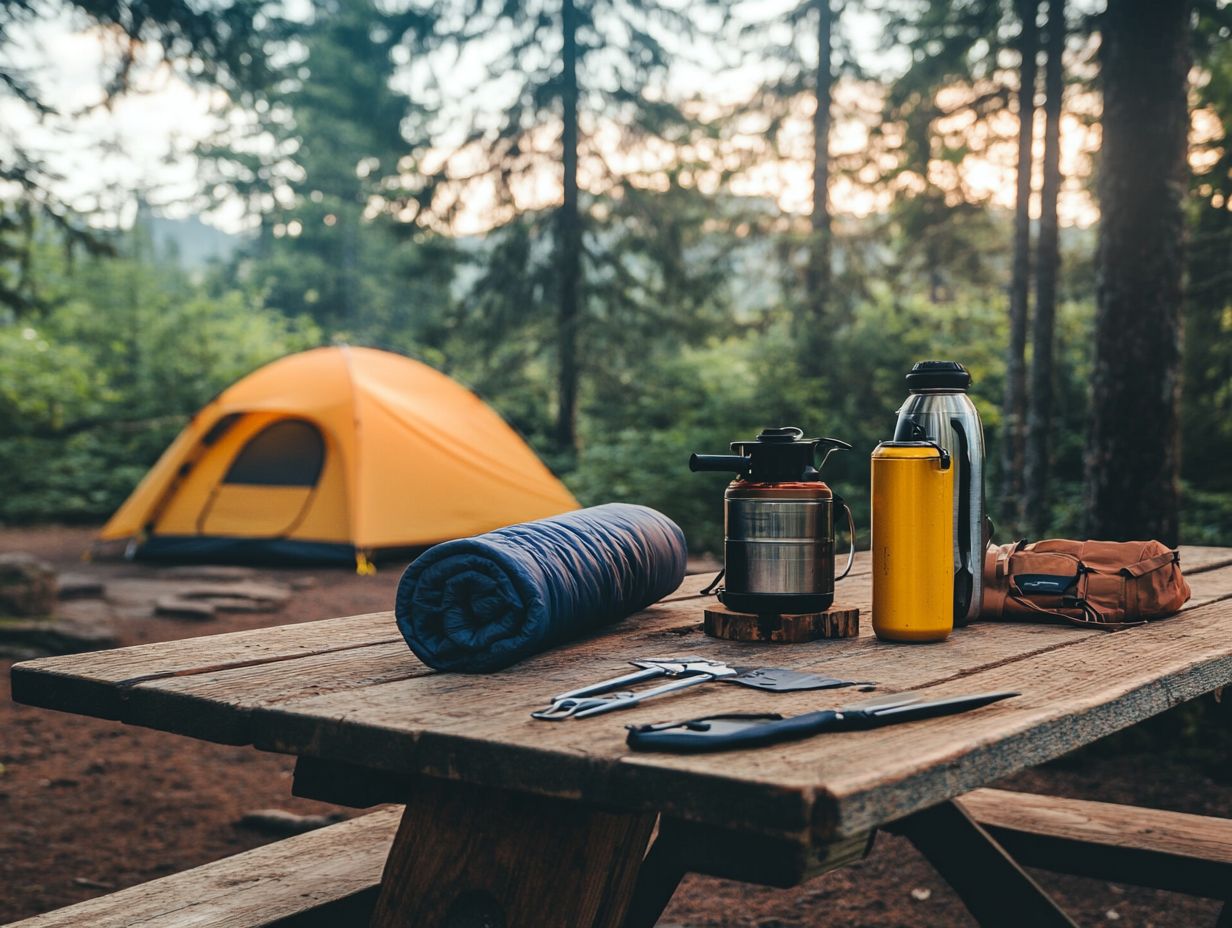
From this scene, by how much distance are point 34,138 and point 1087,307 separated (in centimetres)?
1147

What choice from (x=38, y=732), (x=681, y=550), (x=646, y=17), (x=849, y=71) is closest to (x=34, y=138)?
(x=38, y=732)

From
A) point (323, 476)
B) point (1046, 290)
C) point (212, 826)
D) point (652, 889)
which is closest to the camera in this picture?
point (652, 889)

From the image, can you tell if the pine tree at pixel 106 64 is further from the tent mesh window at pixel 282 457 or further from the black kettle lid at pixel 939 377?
the black kettle lid at pixel 939 377

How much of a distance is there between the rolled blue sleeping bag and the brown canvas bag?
29.0 inches

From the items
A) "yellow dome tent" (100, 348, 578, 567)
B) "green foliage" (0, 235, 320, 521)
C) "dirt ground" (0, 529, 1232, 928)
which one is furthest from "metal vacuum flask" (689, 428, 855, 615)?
"green foliage" (0, 235, 320, 521)

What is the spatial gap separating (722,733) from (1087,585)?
3.69 ft

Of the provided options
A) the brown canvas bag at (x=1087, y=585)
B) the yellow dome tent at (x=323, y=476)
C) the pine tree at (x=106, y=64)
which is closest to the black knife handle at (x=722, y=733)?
the brown canvas bag at (x=1087, y=585)

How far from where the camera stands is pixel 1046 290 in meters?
10.1

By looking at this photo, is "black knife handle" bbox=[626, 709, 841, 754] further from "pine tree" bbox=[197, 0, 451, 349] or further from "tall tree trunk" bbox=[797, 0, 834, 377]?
"pine tree" bbox=[197, 0, 451, 349]

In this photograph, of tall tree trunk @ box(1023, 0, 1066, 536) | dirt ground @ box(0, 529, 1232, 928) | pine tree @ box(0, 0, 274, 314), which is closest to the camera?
dirt ground @ box(0, 529, 1232, 928)

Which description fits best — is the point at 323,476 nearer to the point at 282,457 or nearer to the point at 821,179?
the point at 282,457

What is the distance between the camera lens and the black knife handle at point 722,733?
107cm

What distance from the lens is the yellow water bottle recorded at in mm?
1639

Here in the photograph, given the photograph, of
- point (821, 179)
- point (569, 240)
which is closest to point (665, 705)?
point (569, 240)
